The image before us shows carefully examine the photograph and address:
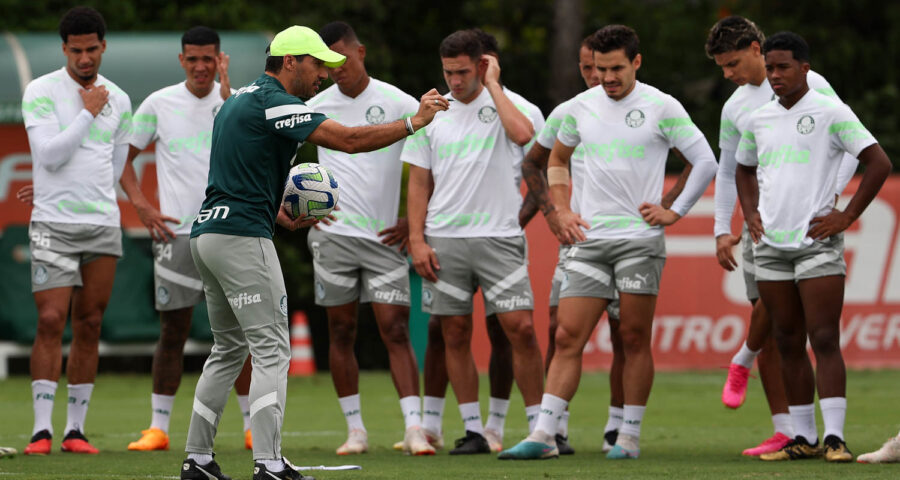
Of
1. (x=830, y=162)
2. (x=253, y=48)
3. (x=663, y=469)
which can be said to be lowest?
(x=663, y=469)

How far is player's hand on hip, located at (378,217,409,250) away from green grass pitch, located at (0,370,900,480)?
1.41 metres

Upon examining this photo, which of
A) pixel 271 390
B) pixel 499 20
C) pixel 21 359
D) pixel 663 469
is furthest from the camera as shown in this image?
pixel 499 20

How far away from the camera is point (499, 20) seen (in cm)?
2623

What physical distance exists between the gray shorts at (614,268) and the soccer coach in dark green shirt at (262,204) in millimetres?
2076

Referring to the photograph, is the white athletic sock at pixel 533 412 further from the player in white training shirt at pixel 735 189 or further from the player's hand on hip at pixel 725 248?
the player's hand on hip at pixel 725 248

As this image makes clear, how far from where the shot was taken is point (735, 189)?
31.2 feet

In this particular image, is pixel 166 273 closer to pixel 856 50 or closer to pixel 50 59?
pixel 50 59

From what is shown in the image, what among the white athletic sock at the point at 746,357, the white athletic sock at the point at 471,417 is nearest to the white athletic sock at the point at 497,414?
the white athletic sock at the point at 471,417

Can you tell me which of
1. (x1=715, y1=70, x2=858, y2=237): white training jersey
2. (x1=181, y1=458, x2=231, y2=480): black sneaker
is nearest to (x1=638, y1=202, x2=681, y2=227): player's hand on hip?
(x1=715, y1=70, x2=858, y2=237): white training jersey

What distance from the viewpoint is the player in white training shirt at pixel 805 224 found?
27.6 ft

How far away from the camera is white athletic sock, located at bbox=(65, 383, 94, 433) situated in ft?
31.0

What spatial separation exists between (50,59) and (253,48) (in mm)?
2484

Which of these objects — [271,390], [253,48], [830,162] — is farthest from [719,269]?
[271,390]

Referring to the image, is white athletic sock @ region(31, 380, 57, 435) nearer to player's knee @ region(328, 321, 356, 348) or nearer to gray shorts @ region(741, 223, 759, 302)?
player's knee @ region(328, 321, 356, 348)
